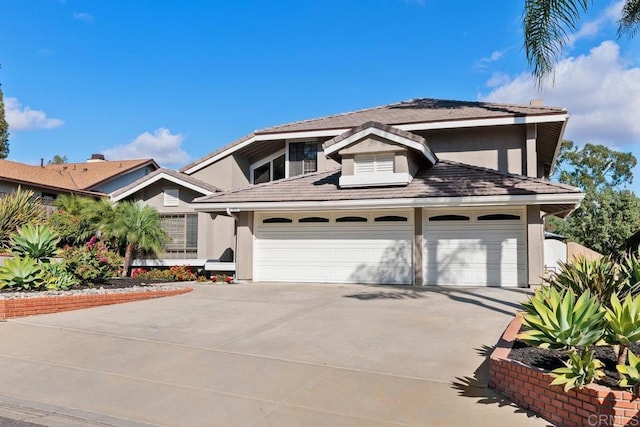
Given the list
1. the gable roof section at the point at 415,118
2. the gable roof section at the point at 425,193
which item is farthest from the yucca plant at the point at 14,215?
the gable roof section at the point at 425,193

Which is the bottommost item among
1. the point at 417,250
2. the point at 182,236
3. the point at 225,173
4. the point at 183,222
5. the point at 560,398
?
the point at 560,398

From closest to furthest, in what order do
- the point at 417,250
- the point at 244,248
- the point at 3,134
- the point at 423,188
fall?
1. the point at 423,188
2. the point at 417,250
3. the point at 244,248
4. the point at 3,134

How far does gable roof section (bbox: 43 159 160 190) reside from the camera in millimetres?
30191

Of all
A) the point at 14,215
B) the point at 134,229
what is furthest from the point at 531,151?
the point at 14,215

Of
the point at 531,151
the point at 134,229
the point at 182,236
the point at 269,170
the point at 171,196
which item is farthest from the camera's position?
the point at 269,170

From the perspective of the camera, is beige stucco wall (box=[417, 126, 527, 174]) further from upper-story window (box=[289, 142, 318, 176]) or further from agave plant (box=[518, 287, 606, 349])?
agave plant (box=[518, 287, 606, 349])

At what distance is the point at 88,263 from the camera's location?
42.9 feet

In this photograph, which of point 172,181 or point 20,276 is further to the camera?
point 172,181

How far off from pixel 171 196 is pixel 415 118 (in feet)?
34.1

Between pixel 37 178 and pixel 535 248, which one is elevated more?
pixel 37 178

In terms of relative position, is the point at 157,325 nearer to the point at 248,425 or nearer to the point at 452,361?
the point at 248,425

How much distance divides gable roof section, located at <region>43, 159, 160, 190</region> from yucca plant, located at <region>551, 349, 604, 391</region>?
29.8 metres

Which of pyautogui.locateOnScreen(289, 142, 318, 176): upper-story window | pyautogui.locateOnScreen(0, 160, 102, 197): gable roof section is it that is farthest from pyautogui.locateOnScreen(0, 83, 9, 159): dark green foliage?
pyautogui.locateOnScreen(289, 142, 318, 176): upper-story window

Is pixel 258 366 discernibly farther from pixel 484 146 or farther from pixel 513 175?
pixel 484 146
